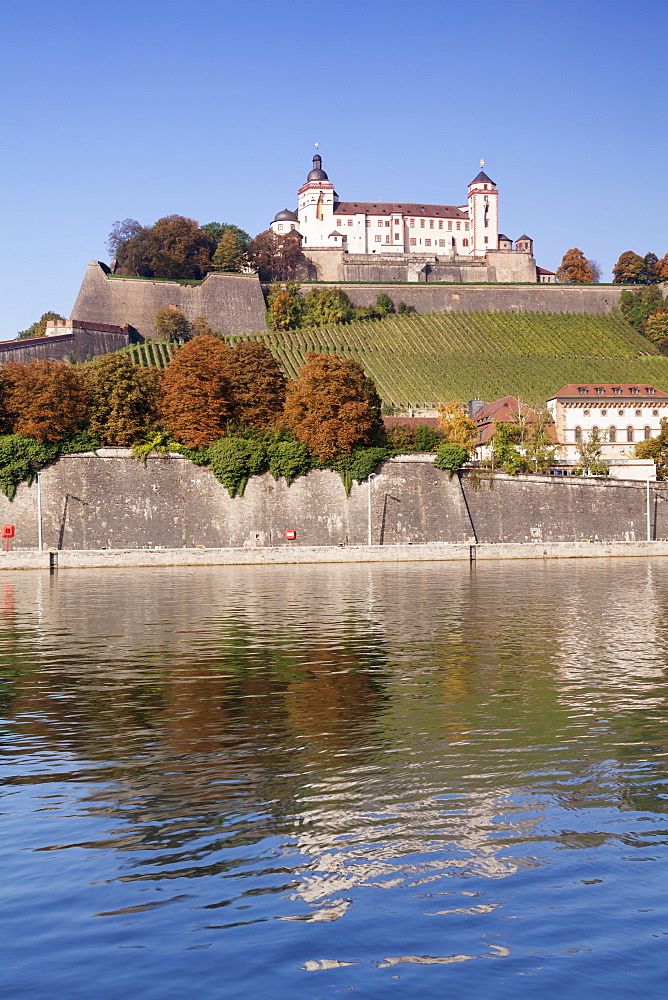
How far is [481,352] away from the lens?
4274 inches

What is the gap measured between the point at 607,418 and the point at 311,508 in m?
36.1

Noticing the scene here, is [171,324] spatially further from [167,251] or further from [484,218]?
[484,218]

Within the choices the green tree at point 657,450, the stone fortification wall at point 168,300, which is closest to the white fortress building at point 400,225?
the stone fortification wall at point 168,300

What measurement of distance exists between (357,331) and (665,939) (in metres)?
106

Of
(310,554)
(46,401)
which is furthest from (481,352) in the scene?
(46,401)

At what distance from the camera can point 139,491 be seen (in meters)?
55.6

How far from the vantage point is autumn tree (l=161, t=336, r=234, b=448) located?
2217 inches

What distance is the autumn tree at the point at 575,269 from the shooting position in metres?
141

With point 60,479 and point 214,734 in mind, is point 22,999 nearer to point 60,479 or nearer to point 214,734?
point 214,734

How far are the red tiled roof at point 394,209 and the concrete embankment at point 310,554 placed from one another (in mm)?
101502

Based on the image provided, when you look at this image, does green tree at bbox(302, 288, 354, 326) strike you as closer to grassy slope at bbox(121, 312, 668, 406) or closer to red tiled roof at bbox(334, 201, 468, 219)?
grassy slope at bbox(121, 312, 668, 406)

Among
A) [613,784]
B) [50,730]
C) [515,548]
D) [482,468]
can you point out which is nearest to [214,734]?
[50,730]

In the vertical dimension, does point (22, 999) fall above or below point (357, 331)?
below

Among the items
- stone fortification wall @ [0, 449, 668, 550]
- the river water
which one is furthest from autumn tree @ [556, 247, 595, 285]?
the river water
